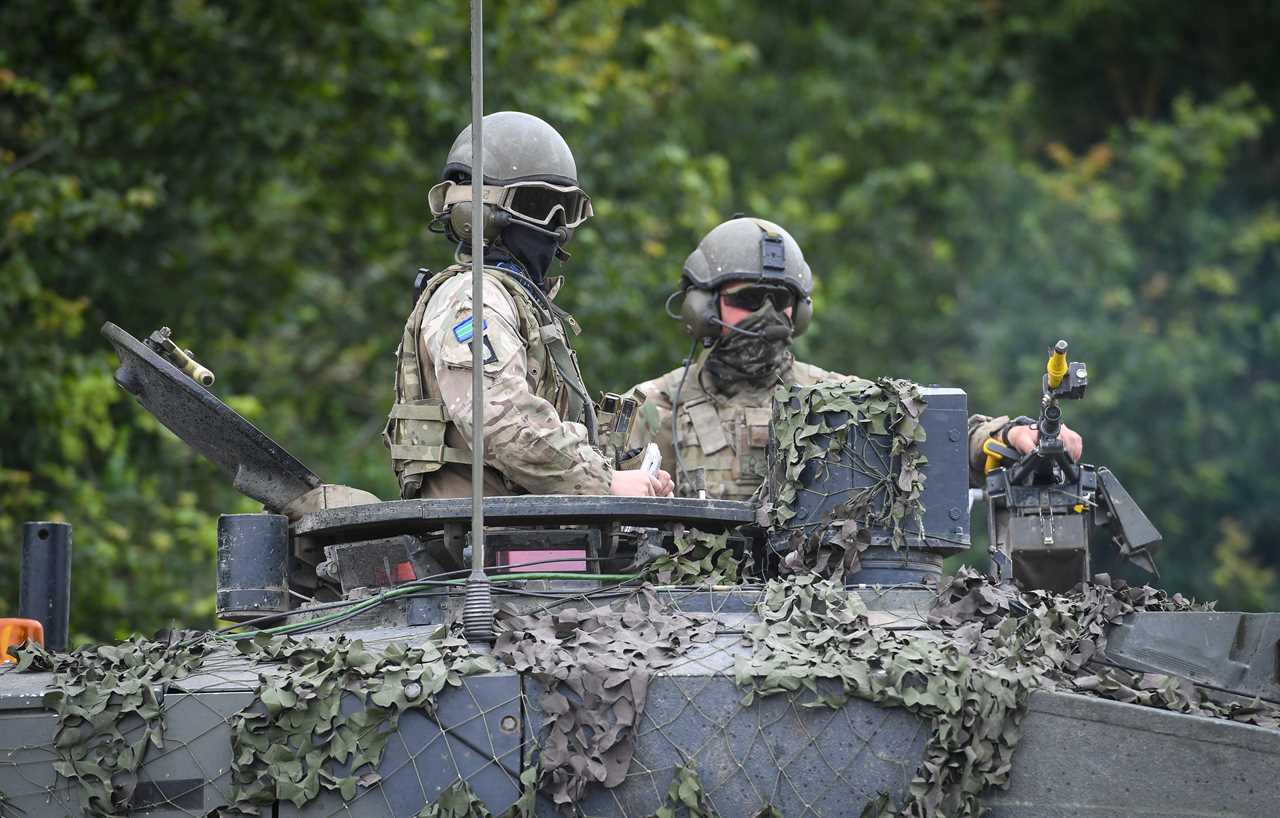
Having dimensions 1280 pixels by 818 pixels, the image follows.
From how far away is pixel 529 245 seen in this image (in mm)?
7078

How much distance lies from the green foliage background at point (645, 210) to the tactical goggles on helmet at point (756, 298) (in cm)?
691

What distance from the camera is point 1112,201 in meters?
21.8

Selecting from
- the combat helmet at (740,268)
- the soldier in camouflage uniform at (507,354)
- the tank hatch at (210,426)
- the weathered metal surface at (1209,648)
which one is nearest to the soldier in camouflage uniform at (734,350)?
the combat helmet at (740,268)

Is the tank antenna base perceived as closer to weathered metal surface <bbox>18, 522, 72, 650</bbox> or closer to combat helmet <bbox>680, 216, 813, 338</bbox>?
weathered metal surface <bbox>18, 522, 72, 650</bbox>

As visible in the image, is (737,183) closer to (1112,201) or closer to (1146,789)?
(1112,201)

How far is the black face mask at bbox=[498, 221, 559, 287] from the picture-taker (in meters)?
7.07

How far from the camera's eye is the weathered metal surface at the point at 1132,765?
4.73m

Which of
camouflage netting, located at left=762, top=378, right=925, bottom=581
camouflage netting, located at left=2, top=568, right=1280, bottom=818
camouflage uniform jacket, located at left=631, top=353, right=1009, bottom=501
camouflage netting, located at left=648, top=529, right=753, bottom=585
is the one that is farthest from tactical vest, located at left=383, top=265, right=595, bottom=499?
camouflage uniform jacket, located at left=631, top=353, right=1009, bottom=501

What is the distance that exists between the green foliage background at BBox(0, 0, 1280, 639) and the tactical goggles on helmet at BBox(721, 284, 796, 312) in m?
6.91

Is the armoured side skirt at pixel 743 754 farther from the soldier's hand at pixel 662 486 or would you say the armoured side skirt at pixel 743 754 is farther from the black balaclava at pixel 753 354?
the black balaclava at pixel 753 354

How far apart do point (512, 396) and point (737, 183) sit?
54.6ft

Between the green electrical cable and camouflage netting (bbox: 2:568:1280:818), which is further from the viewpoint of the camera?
the green electrical cable

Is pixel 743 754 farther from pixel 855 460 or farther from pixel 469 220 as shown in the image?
pixel 469 220

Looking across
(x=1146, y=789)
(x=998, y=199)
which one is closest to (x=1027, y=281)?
(x=998, y=199)
